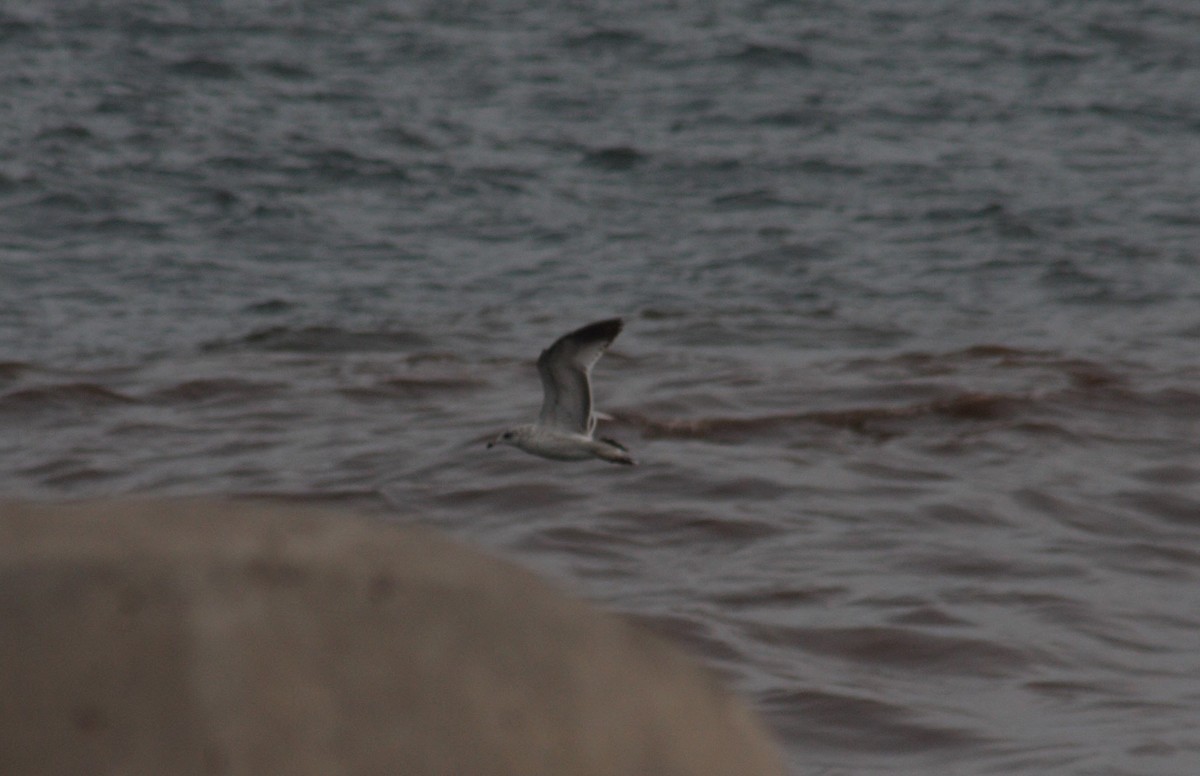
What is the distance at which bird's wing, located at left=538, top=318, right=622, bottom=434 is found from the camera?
690 centimetres

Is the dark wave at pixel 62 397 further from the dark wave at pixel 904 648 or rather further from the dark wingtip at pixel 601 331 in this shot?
the dark wave at pixel 904 648

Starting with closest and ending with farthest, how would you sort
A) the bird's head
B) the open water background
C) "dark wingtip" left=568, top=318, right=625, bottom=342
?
the open water background, "dark wingtip" left=568, top=318, right=625, bottom=342, the bird's head

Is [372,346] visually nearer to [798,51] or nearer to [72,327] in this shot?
[72,327]

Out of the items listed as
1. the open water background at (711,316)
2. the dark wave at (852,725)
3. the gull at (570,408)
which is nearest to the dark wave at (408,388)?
the open water background at (711,316)

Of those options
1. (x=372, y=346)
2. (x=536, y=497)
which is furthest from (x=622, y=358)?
(x=536, y=497)

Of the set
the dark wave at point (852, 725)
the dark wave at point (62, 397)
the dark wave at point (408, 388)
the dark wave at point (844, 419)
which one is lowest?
the dark wave at point (62, 397)

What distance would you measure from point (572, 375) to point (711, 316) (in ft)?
9.83

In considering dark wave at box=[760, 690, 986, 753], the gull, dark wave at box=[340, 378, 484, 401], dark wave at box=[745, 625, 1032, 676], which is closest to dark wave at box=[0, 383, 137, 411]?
dark wave at box=[340, 378, 484, 401]

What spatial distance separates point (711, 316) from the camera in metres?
10.1

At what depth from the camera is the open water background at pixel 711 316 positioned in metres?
5.40

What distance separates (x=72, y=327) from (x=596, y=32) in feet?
36.7

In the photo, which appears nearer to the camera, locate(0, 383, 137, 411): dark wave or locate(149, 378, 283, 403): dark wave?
locate(0, 383, 137, 411): dark wave

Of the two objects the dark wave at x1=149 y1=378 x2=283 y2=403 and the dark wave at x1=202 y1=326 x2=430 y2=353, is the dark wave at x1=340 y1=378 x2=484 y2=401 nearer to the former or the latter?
the dark wave at x1=149 y1=378 x2=283 y2=403

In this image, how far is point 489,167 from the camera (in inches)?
576
